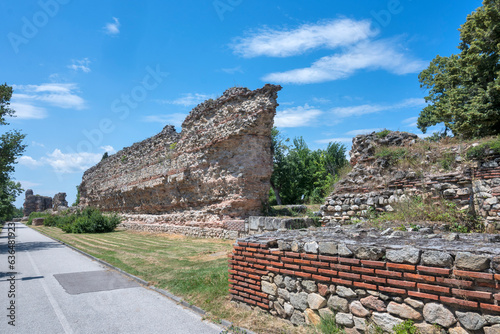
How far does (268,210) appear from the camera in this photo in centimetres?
1402

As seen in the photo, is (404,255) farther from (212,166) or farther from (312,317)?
(212,166)

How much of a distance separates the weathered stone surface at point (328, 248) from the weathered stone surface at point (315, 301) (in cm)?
58

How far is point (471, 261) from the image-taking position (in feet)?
8.96

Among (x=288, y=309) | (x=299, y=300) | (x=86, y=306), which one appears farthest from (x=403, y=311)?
(x=86, y=306)

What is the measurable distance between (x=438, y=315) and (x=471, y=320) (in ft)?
0.87

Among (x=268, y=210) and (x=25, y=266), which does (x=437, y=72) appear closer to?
(x=268, y=210)

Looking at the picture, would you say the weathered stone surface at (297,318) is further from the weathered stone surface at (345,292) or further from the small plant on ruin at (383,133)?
the small plant on ruin at (383,133)

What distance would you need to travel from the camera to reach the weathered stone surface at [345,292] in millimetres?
3514

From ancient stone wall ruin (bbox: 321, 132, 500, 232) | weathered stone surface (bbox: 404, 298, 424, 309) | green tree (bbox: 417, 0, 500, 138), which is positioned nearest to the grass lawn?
weathered stone surface (bbox: 404, 298, 424, 309)

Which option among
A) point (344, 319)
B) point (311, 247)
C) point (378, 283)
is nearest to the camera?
point (378, 283)

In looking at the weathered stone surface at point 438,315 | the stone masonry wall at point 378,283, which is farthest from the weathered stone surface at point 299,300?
the weathered stone surface at point 438,315

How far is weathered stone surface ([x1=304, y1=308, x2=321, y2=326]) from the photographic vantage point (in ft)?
12.5

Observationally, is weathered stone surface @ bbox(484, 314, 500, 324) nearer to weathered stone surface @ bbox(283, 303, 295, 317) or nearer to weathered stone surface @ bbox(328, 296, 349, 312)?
weathered stone surface @ bbox(328, 296, 349, 312)

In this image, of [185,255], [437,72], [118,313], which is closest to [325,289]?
[118,313]
